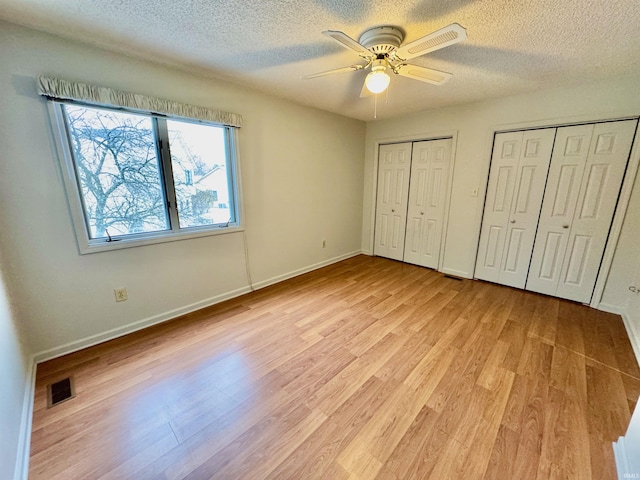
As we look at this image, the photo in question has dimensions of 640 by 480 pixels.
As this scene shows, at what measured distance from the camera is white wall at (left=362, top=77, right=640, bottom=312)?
2357 mm

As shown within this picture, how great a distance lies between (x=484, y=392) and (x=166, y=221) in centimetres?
280

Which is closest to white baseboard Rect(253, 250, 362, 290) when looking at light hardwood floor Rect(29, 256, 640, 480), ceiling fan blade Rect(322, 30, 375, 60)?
light hardwood floor Rect(29, 256, 640, 480)

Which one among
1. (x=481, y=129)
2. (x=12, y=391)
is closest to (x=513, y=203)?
(x=481, y=129)

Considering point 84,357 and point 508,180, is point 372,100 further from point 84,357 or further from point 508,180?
point 84,357

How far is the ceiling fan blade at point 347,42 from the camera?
1.26 metres

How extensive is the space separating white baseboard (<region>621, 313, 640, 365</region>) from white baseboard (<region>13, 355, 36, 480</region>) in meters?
3.72

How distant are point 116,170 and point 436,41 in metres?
2.39

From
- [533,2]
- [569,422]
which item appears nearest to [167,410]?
[569,422]

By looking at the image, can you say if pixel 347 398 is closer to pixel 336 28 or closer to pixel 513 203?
pixel 336 28

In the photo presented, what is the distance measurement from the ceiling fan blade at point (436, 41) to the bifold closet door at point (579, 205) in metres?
2.21

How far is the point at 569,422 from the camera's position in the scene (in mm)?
Result: 1390

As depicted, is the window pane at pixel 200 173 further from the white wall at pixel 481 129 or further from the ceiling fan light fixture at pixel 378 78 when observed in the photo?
the white wall at pixel 481 129

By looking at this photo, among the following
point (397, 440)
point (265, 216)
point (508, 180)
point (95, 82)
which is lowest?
point (397, 440)

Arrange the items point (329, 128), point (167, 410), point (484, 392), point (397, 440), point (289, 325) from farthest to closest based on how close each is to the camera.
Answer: point (329, 128) < point (289, 325) < point (484, 392) < point (167, 410) < point (397, 440)
